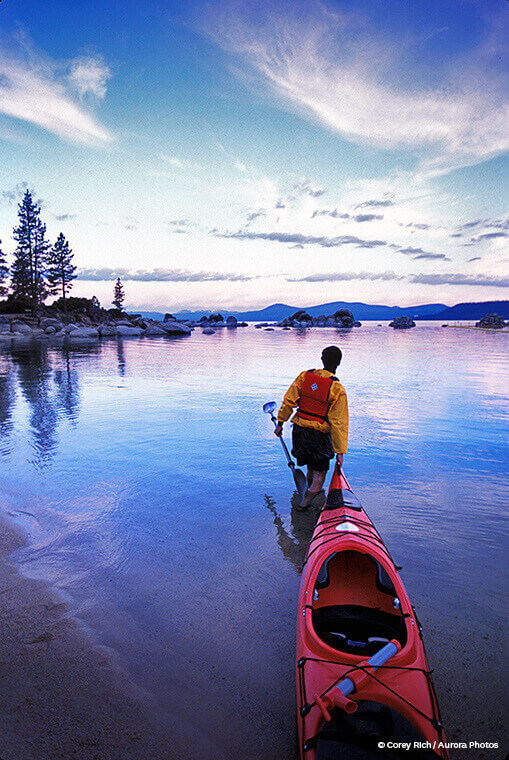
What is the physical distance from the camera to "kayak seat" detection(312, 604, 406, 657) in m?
2.91

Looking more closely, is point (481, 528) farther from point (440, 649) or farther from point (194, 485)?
point (194, 485)

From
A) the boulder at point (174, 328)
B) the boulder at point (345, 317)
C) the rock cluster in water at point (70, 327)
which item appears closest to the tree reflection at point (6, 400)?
the rock cluster in water at point (70, 327)

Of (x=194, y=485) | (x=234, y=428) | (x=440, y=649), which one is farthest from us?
(x=234, y=428)

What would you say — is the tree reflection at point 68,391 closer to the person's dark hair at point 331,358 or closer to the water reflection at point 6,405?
the water reflection at point 6,405

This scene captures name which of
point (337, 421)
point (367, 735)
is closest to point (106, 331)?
point (337, 421)

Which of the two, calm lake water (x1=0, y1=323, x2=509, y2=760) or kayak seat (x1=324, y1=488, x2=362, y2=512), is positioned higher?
kayak seat (x1=324, y1=488, x2=362, y2=512)

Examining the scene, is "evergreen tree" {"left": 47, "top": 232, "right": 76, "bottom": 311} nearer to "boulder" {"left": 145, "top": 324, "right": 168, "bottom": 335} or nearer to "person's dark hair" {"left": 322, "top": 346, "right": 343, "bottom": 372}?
"boulder" {"left": 145, "top": 324, "right": 168, "bottom": 335}

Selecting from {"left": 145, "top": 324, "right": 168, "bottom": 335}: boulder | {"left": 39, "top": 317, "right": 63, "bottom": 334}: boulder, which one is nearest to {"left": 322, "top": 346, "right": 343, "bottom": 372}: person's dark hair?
{"left": 39, "top": 317, "right": 63, "bottom": 334}: boulder

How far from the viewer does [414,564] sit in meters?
4.80

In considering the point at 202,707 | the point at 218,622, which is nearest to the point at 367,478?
the point at 218,622

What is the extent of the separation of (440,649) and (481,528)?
2.85 metres

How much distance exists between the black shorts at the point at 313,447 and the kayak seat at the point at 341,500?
1.16 meters

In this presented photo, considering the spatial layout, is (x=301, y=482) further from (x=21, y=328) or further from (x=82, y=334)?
(x=21, y=328)

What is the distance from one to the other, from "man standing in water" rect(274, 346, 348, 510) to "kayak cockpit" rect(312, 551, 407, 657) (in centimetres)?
195
